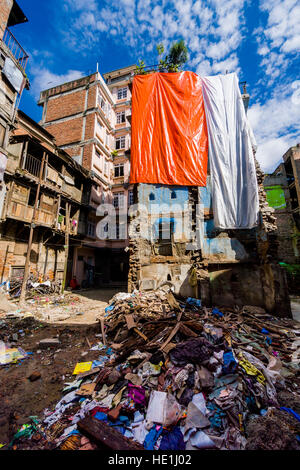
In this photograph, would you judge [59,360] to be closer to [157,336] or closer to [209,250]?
[157,336]

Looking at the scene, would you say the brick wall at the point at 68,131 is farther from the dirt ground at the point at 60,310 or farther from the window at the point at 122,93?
the dirt ground at the point at 60,310

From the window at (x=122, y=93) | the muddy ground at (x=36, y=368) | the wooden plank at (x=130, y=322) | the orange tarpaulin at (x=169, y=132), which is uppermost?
the window at (x=122, y=93)

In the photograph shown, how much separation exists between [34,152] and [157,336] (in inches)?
623

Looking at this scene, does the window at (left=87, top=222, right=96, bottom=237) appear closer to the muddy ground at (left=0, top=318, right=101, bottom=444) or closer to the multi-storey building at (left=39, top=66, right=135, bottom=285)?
the multi-storey building at (left=39, top=66, right=135, bottom=285)

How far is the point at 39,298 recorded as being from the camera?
1148 cm

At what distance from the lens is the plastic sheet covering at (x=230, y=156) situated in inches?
340

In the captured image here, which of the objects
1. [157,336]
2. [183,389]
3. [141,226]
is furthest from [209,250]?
[183,389]

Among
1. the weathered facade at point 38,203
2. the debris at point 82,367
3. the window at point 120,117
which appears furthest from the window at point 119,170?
the debris at point 82,367

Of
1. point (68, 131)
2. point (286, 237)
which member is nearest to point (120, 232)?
point (68, 131)

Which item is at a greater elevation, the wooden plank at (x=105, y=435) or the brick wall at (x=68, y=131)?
the brick wall at (x=68, y=131)

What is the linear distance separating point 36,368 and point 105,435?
9.69 feet

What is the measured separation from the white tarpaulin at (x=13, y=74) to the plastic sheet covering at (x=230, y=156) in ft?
33.4

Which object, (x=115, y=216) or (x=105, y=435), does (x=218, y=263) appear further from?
(x=115, y=216)

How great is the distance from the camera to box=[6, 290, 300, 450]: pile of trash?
7.42 feet
